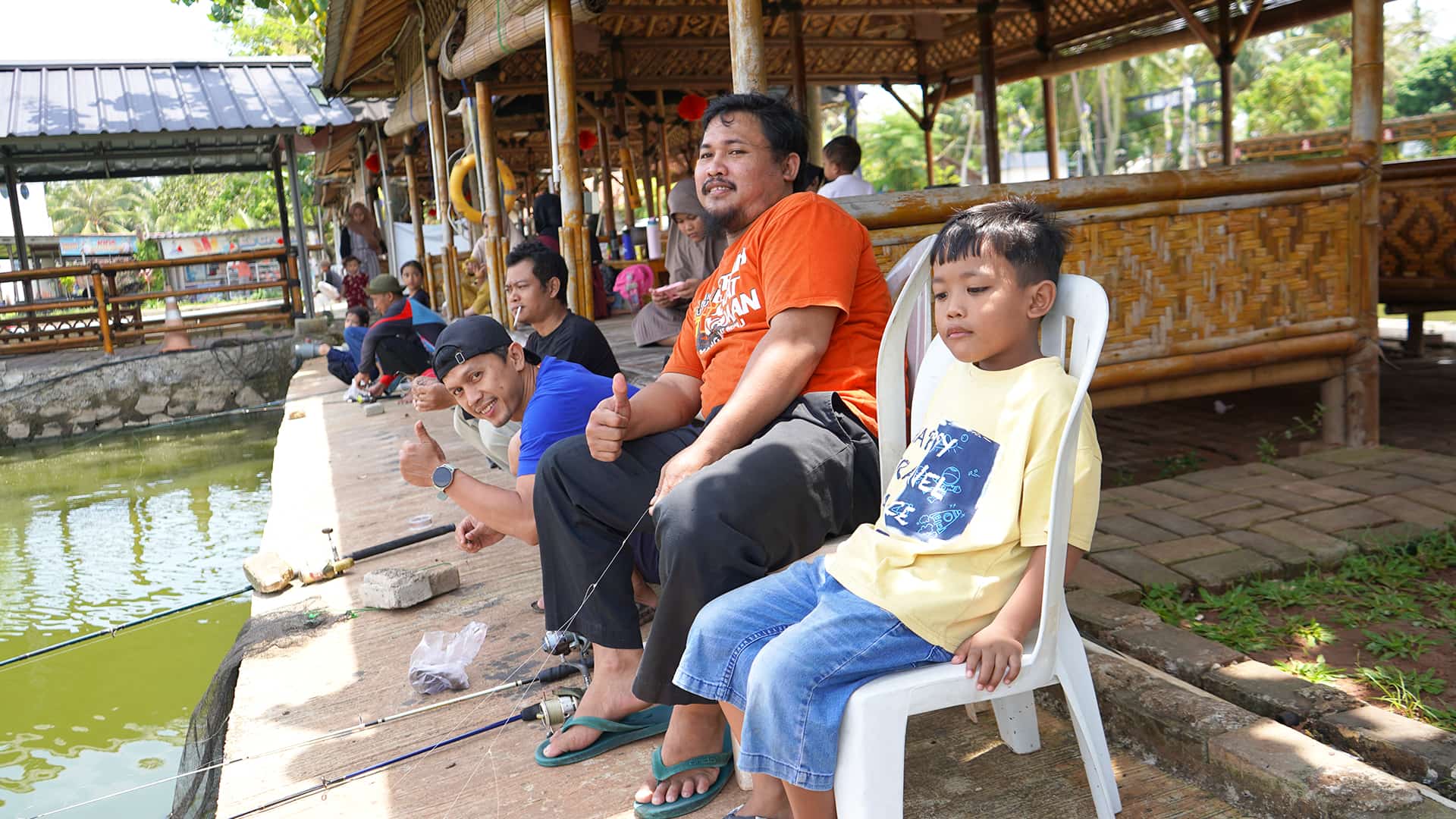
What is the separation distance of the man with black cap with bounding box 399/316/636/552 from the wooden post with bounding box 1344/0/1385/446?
3.52 meters

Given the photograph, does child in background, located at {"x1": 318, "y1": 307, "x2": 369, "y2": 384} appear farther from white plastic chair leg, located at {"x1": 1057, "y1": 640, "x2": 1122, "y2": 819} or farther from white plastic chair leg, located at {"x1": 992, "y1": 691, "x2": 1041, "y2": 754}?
white plastic chair leg, located at {"x1": 1057, "y1": 640, "x2": 1122, "y2": 819}

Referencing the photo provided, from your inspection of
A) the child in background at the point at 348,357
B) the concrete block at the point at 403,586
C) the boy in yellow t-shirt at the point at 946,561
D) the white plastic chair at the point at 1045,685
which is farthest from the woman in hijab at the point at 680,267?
the child in background at the point at 348,357

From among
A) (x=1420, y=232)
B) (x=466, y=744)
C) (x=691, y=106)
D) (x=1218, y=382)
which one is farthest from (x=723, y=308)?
(x=691, y=106)

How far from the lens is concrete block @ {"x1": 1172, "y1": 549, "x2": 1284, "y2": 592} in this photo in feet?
10.4

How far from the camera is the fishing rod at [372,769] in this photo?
89.2 inches

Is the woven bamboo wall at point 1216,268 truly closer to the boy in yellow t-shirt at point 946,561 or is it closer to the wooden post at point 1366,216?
the wooden post at point 1366,216

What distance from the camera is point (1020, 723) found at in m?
2.13

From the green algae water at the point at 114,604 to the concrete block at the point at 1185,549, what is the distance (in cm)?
330

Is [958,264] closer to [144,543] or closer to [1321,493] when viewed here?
[1321,493]

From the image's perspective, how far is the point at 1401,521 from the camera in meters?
3.53

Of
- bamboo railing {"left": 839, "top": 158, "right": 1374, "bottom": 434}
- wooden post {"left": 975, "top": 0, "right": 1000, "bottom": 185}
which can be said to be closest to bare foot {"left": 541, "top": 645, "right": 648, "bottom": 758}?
bamboo railing {"left": 839, "top": 158, "right": 1374, "bottom": 434}

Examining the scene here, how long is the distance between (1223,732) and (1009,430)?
2.58ft

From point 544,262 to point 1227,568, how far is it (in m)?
2.49

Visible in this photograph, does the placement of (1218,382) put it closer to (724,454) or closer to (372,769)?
(724,454)
